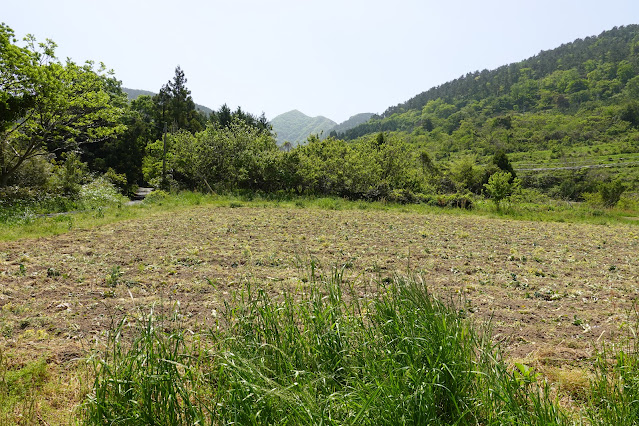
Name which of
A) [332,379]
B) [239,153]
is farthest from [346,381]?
[239,153]

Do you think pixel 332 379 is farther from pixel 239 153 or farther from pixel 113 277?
pixel 239 153

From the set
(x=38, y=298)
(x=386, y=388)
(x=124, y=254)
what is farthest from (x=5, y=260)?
(x=386, y=388)

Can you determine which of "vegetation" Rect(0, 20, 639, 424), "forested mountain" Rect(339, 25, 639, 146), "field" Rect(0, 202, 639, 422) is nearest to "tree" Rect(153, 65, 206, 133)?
"vegetation" Rect(0, 20, 639, 424)

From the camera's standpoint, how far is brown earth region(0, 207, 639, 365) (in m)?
3.61

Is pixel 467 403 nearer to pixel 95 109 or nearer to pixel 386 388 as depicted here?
pixel 386 388

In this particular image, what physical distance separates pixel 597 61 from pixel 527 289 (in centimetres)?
15968

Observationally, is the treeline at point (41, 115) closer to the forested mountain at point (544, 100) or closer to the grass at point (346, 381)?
the grass at point (346, 381)

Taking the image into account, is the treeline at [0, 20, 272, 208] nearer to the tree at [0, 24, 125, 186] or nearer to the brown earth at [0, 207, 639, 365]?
the tree at [0, 24, 125, 186]

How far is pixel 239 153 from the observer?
899 inches

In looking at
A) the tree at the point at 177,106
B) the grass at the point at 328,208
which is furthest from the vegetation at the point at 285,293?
the tree at the point at 177,106

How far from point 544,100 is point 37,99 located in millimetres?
132623

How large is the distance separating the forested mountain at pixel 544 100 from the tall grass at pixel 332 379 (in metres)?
83.2

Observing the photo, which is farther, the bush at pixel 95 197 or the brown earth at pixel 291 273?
the bush at pixel 95 197

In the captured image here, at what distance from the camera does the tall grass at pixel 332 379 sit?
1.78 metres
